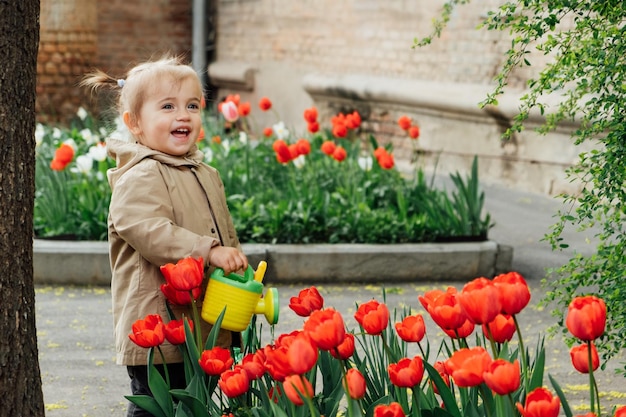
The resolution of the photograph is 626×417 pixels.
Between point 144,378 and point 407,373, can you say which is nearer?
point 407,373

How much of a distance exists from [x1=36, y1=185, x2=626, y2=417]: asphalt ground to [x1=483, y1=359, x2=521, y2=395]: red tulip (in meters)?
1.16

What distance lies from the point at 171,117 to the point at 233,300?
22.8 inches

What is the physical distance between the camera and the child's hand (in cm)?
297

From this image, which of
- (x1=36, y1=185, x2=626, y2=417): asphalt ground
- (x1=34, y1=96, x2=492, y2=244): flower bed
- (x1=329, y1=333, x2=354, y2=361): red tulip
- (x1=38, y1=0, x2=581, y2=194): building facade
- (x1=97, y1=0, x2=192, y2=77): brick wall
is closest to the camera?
(x1=329, y1=333, x2=354, y2=361): red tulip

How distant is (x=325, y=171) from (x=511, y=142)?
2.59 metres

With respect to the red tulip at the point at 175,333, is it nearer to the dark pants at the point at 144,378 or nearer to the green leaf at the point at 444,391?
the dark pants at the point at 144,378

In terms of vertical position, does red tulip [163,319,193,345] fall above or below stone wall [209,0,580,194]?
below

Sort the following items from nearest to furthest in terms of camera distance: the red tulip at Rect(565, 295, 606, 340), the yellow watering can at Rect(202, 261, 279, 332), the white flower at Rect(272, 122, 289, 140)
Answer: the red tulip at Rect(565, 295, 606, 340), the yellow watering can at Rect(202, 261, 279, 332), the white flower at Rect(272, 122, 289, 140)

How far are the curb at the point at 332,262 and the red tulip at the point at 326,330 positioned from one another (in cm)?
396

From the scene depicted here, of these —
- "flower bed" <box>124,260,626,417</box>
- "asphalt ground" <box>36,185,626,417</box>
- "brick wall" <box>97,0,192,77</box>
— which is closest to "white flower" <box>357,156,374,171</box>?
"asphalt ground" <box>36,185,626,417</box>

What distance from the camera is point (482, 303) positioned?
2.15 meters

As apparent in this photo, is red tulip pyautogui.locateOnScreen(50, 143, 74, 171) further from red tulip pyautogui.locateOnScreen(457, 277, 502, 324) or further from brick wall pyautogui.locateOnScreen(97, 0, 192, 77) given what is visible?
brick wall pyautogui.locateOnScreen(97, 0, 192, 77)

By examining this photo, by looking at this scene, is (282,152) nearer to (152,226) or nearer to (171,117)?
(171,117)

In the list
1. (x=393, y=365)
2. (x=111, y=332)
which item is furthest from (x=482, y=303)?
(x=111, y=332)
